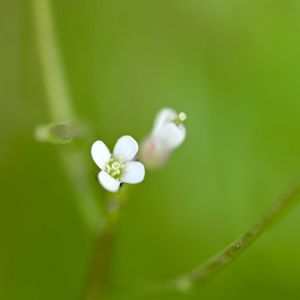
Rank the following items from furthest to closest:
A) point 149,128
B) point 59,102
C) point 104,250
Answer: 1. point 149,128
2. point 59,102
3. point 104,250

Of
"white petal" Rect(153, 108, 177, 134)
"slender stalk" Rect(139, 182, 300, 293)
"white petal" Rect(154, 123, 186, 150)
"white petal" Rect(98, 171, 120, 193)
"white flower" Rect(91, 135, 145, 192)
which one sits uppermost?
"white petal" Rect(153, 108, 177, 134)

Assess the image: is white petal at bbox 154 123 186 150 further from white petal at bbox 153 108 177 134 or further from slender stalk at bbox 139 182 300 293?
slender stalk at bbox 139 182 300 293

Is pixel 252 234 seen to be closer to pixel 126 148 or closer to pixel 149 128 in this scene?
pixel 126 148

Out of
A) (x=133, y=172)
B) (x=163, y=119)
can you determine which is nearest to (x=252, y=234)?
(x=133, y=172)

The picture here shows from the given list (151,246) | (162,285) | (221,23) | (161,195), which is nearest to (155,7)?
(221,23)

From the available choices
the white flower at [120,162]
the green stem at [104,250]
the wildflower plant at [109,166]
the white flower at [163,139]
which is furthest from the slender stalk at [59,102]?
the white flower at [120,162]

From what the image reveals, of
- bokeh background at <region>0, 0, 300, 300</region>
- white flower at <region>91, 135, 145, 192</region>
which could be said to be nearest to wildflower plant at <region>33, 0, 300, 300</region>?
white flower at <region>91, 135, 145, 192</region>
